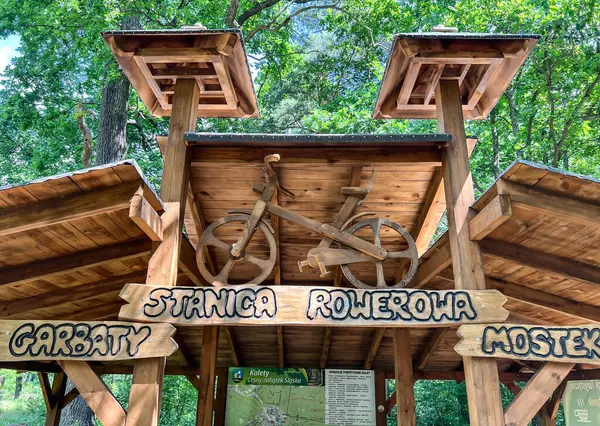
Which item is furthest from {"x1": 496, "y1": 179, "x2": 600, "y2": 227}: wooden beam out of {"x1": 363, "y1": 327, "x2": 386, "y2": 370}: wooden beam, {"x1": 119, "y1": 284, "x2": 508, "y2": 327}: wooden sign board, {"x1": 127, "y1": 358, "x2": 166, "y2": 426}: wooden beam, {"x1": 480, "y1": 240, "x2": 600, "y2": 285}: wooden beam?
{"x1": 363, "y1": 327, "x2": 386, "y2": 370}: wooden beam

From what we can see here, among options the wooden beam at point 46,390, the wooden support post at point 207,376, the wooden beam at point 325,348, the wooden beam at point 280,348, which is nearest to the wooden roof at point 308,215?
the wooden support post at point 207,376

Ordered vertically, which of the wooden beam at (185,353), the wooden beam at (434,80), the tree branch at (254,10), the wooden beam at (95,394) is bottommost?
the wooden beam at (95,394)

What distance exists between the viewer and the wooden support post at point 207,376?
5242 millimetres

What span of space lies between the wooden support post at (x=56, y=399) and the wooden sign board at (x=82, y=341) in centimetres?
456

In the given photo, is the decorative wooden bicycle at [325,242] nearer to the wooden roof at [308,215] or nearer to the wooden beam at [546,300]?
the wooden roof at [308,215]

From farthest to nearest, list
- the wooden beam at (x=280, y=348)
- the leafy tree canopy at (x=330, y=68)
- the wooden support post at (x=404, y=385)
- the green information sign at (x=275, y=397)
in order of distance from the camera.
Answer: the leafy tree canopy at (x=330, y=68), the green information sign at (x=275, y=397), the wooden beam at (x=280, y=348), the wooden support post at (x=404, y=385)

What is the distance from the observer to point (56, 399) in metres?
6.93

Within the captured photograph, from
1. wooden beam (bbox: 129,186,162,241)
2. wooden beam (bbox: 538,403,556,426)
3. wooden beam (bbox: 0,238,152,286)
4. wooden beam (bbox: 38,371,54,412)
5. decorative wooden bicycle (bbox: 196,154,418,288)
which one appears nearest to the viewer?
wooden beam (bbox: 129,186,162,241)

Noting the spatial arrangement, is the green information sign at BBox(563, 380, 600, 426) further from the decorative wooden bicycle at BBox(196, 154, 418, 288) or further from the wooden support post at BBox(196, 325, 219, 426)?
the wooden support post at BBox(196, 325, 219, 426)

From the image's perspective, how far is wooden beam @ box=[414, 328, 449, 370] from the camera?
6422mm

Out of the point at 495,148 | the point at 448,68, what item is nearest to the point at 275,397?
the point at 448,68

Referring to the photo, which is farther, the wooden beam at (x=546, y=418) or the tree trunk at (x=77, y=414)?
the tree trunk at (x=77, y=414)

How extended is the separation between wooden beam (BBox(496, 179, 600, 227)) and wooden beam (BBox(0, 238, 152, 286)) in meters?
2.76

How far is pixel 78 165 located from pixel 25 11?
11.2 ft
